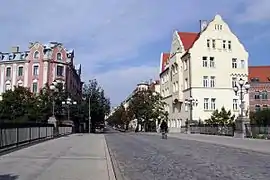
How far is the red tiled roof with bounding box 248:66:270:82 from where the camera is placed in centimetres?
9712

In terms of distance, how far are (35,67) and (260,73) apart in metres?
54.2

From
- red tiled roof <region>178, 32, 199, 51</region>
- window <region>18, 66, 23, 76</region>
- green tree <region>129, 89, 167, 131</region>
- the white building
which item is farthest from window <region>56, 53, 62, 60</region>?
the white building

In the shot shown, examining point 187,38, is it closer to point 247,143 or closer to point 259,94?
point 259,94

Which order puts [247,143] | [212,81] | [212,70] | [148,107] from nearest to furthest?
[247,143]
[212,81]
[212,70]
[148,107]

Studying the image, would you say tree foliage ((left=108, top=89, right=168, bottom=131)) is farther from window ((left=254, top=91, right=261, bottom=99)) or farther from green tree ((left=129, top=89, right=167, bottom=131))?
window ((left=254, top=91, right=261, bottom=99))

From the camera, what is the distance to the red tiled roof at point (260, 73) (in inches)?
3824

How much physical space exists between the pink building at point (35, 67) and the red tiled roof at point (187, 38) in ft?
83.3

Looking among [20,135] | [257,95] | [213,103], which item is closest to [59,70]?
[213,103]

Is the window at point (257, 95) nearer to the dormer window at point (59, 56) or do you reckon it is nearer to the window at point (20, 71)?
the dormer window at point (59, 56)

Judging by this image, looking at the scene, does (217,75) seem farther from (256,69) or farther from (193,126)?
(256,69)

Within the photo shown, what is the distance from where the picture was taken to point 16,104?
70.4 m

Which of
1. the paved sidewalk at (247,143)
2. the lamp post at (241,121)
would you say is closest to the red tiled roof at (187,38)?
the lamp post at (241,121)

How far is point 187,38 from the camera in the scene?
3260 inches

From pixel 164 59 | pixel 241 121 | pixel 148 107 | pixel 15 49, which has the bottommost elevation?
pixel 241 121
